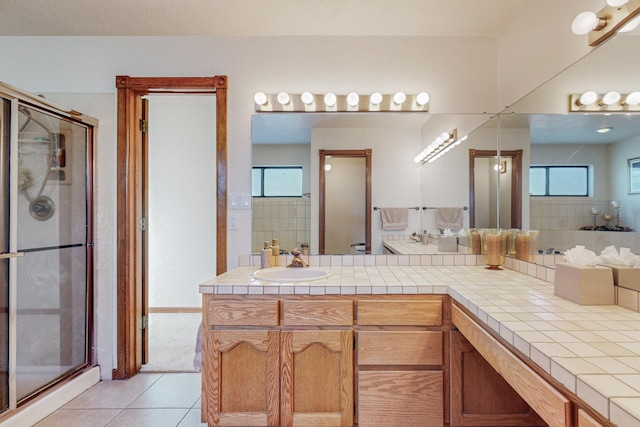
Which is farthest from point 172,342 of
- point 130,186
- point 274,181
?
point 274,181

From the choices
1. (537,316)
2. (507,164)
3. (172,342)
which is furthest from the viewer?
(172,342)

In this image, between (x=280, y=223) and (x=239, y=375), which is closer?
(x=239, y=375)

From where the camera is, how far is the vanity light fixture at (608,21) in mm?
1149

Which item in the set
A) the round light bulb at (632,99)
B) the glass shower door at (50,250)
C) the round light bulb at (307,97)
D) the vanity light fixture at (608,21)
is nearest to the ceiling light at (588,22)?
the vanity light fixture at (608,21)

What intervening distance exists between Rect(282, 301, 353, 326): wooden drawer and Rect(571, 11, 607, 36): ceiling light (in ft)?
5.07

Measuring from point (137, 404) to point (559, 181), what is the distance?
8.52 ft

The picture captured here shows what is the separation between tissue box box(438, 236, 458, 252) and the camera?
215 cm

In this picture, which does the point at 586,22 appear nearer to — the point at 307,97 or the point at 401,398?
the point at 307,97

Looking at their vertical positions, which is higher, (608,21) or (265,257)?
(608,21)

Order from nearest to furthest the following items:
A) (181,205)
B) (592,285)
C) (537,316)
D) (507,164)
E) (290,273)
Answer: (537,316) < (592,285) < (507,164) < (290,273) < (181,205)

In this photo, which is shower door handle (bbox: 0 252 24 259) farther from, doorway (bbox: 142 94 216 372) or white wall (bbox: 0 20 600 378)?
doorway (bbox: 142 94 216 372)

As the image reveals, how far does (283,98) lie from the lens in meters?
2.09

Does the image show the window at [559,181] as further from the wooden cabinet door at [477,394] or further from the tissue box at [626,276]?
the wooden cabinet door at [477,394]

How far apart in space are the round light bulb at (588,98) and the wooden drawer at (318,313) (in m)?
1.35
